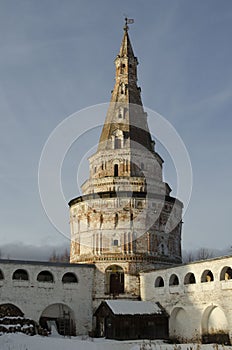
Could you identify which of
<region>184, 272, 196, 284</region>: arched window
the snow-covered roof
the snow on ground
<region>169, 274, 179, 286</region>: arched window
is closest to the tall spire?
<region>169, 274, 179, 286</region>: arched window

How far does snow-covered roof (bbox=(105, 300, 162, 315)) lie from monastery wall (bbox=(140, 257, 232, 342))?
30.8 inches

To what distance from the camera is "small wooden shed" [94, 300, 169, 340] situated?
31.4 meters

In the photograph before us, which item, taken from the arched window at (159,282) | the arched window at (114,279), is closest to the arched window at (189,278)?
the arched window at (159,282)

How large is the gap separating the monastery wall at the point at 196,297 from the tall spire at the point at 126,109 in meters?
12.5

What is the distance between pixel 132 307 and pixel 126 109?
18.1 metres

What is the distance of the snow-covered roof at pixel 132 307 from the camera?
106ft

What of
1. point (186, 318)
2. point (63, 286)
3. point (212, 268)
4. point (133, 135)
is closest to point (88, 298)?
point (63, 286)

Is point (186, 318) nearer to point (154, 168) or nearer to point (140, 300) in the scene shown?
point (140, 300)

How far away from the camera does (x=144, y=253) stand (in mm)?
37062

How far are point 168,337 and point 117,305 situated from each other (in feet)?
13.5

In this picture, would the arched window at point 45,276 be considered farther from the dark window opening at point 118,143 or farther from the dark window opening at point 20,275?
the dark window opening at point 118,143

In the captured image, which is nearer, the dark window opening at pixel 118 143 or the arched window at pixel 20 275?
the arched window at pixel 20 275

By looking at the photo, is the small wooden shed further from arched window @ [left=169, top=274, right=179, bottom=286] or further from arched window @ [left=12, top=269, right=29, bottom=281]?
arched window @ [left=12, top=269, right=29, bottom=281]

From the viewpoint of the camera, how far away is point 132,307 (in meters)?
33.0
